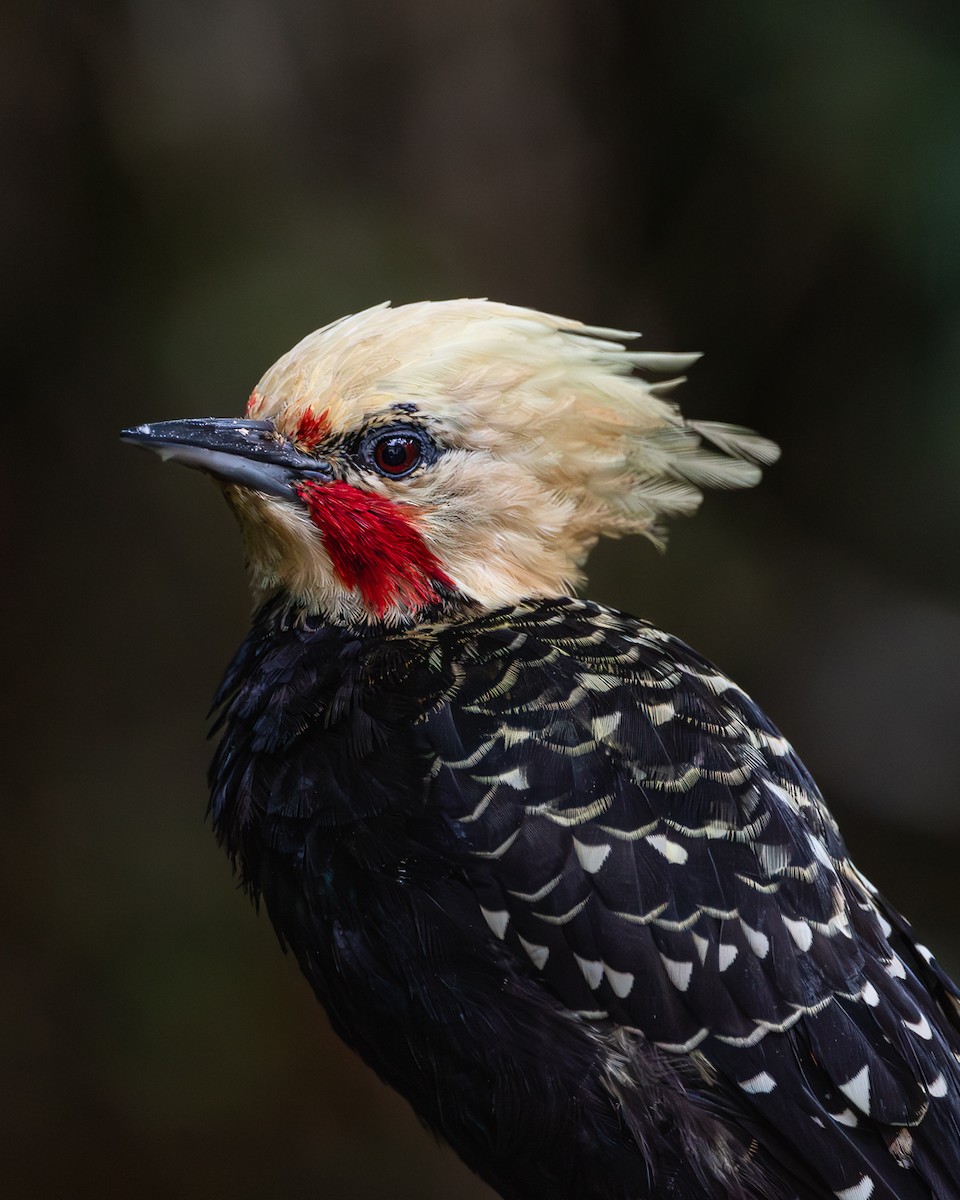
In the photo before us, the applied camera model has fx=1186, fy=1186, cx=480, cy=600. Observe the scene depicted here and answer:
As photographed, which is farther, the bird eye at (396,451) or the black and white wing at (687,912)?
the bird eye at (396,451)

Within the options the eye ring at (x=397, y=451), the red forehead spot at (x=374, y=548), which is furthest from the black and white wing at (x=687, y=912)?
the eye ring at (x=397, y=451)

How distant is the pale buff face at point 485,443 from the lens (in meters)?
1.96

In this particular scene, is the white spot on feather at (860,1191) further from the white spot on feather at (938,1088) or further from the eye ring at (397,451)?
the eye ring at (397,451)

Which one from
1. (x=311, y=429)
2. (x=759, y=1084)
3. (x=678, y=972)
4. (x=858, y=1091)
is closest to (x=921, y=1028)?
(x=858, y=1091)

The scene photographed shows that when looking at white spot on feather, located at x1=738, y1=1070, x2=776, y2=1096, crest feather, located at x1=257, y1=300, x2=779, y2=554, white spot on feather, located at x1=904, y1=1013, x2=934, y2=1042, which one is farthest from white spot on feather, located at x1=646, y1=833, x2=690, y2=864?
crest feather, located at x1=257, y1=300, x2=779, y2=554

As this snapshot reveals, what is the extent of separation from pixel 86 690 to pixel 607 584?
1.83m

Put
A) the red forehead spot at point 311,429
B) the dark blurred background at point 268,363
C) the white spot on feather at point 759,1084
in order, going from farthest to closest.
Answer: the dark blurred background at point 268,363 → the red forehead spot at point 311,429 → the white spot on feather at point 759,1084

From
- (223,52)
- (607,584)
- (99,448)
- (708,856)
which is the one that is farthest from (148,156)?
(708,856)

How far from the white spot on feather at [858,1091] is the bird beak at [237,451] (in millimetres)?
1227

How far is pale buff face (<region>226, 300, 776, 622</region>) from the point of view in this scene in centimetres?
196

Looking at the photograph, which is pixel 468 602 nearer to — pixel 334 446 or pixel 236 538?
pixel 334 446

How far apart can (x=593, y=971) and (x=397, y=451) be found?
881mm

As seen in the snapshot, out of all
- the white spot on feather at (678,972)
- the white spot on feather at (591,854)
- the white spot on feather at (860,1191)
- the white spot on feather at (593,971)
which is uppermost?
the white spot on feather at (591,854)

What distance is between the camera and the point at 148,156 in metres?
3.56
